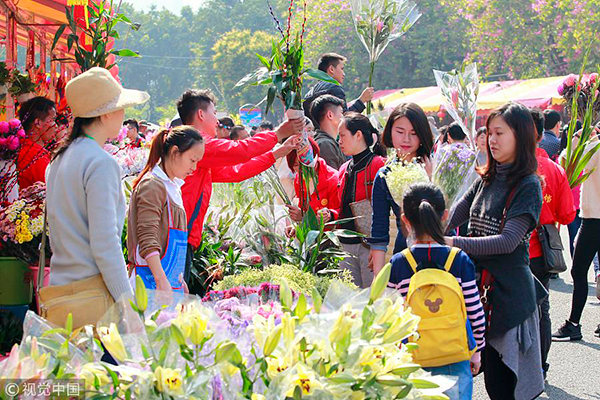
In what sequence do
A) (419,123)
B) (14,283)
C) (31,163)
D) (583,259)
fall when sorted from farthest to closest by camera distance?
(583,259) → (31,163) → (14,283) → (419,123)

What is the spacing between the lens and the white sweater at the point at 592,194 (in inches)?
255

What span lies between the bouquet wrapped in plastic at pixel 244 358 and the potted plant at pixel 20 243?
311 centimetres

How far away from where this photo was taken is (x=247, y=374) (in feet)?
5.28

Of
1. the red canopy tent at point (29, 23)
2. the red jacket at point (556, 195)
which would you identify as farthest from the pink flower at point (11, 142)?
the red jacket at point (556, 195)

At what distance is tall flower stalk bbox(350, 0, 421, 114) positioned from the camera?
491 centimetres

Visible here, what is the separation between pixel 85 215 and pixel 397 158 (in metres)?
2.00

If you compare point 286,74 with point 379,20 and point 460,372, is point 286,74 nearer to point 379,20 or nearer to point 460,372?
point 379,20

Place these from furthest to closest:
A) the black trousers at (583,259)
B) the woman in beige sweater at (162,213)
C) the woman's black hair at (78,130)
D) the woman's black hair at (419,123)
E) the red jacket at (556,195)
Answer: the black trousers at (583,259), the red jacket at (556,195), the woman's black hair at (419,123), the woman in beige sweater at (162,213), the woman's black hair at (78,130)

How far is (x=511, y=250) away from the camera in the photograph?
145 inches

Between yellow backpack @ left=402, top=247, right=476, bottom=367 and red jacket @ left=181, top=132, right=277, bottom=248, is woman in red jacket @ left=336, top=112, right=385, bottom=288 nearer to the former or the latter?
red jacket @ left=181, top=132, right=277, bottom=248

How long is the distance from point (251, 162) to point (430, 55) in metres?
36.5

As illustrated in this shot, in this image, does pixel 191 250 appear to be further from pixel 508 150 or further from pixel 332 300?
pixel 332 300

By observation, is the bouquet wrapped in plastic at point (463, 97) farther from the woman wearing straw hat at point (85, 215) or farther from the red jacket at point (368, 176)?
the woman wearing straw hat at point (85, 215)

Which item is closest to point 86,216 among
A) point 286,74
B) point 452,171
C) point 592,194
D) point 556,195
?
point 286,74
